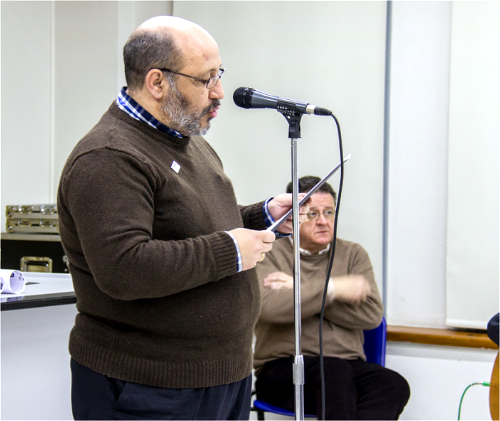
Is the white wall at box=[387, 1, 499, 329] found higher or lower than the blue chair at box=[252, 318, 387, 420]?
higher

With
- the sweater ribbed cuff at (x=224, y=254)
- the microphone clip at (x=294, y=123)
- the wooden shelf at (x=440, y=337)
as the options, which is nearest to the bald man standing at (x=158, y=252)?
the sweater ribbed cuff at (x=224, y=254)

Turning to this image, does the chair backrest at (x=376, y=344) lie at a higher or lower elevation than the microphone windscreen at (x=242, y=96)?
lower

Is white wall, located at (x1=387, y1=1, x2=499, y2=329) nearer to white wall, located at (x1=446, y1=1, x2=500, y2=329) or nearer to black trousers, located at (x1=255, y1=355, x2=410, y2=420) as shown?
white wall, located at (x1=446, y1=1, x2=500, y2=329)

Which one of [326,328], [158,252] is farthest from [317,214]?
[158,252]

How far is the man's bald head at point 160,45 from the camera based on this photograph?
3.64 feet

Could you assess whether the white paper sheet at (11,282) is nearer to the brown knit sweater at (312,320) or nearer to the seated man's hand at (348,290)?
the brown knit sweater at (312,320)

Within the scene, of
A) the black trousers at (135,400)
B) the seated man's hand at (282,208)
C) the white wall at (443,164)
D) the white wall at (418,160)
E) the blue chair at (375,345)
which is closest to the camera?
the black trousers at (135,400)

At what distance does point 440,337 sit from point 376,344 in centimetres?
31

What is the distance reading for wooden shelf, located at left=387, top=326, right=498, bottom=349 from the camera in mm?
2277

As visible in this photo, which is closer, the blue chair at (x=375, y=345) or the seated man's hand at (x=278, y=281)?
the seated man's hand at (x=278, y=281)

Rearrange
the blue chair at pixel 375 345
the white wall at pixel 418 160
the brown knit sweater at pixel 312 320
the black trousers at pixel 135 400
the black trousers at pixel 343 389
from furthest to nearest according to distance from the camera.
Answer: the white wall at pixel 418 160 → the blue chair at pixel 375 345 → the brown knit sweater at pixel 312 320 → the black trousers at pixel 343 389 → the black trousers at pixel 135 400

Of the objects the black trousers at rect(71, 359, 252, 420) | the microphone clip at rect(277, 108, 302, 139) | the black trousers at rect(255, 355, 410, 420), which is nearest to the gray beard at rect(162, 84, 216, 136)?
the microphone clip at rect(277, 108, 302, 139)

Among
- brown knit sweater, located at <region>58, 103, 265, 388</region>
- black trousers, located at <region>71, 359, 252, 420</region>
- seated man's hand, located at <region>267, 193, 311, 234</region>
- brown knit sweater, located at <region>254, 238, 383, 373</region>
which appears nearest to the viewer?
brown knit sweater, located at <region>58, 103, 265, 388</region>

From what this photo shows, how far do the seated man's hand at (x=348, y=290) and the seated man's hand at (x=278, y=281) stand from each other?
0.64 feet
